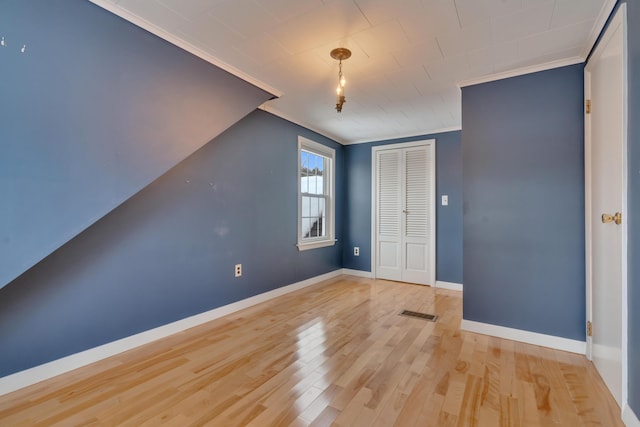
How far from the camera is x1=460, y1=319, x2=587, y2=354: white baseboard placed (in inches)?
89.6

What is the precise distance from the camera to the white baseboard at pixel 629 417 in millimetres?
1377

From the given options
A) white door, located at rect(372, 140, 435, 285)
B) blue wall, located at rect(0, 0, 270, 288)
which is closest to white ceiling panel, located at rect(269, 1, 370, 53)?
blue wall, located at rect(0, 0, 270, 288)

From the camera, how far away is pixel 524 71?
2490 millimetres

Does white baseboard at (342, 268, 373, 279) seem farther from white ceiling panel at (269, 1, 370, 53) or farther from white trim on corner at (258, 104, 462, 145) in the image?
white ceiling panel at (269, 1, 370, 53)

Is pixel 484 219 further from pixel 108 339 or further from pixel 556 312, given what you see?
pixel 108 339

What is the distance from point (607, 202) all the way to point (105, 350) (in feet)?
11.7

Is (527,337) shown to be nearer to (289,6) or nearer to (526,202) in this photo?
(526,202)

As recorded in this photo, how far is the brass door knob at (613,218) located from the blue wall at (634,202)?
0.42 feet

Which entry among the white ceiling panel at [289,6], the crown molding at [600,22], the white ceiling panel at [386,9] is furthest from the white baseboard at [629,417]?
the white ceiling panel at [289,6]

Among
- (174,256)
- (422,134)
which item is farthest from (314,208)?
(174,256)

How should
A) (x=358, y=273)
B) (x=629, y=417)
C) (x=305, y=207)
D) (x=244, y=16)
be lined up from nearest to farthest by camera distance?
(x=629, y=417)
(x=244, y=16)
(x=305, y=207)
(x=358, y=273)

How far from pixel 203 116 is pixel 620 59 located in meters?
2.71

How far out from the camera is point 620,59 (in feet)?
5.31

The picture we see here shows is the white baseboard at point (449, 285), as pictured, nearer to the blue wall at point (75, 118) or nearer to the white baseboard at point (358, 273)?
the white baseboard at point (358, 273)
